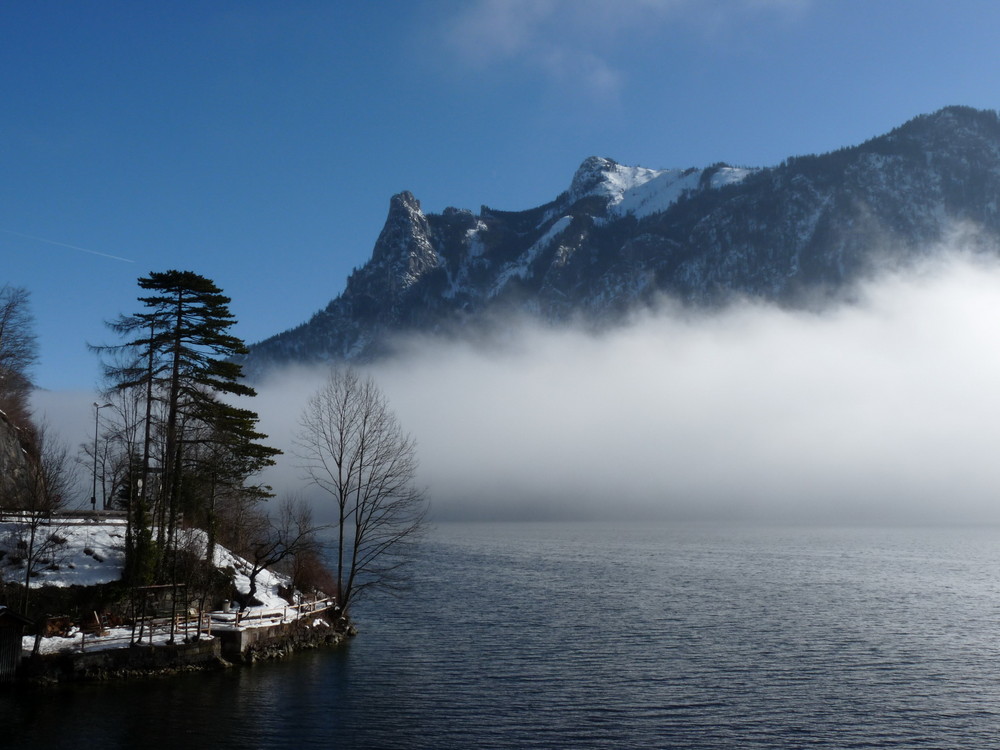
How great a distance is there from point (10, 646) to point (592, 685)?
24925mm

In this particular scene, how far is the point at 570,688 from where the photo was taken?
34.0 metres

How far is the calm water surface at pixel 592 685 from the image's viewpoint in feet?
90.3

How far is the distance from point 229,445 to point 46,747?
24.1 meters

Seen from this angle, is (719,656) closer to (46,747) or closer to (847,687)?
(847,687)

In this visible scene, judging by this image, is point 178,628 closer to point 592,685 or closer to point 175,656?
point 175,656

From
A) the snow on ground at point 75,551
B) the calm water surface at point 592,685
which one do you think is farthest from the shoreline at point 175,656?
the snow on ground at point 75,551

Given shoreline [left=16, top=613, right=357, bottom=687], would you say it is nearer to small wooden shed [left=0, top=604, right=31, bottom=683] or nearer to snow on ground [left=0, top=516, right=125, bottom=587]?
small wooden shed [left=0, top=604, right=31, bottom=683]

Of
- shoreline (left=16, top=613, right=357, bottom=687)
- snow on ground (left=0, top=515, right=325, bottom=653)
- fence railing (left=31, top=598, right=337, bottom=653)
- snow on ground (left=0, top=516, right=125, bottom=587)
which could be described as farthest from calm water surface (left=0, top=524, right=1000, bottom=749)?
snow on ground (left=0, top=516, right=125, bottom=587)

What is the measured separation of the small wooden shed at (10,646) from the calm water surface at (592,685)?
1953 mm

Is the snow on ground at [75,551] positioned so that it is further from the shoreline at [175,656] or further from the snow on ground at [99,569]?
the shoreline at [175,656]

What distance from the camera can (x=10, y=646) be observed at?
3294cm

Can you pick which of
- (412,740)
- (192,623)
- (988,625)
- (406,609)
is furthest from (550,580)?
(412,740)

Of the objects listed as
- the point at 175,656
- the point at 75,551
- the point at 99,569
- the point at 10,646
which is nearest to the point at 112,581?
the point at 99,569

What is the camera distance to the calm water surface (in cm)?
2752
